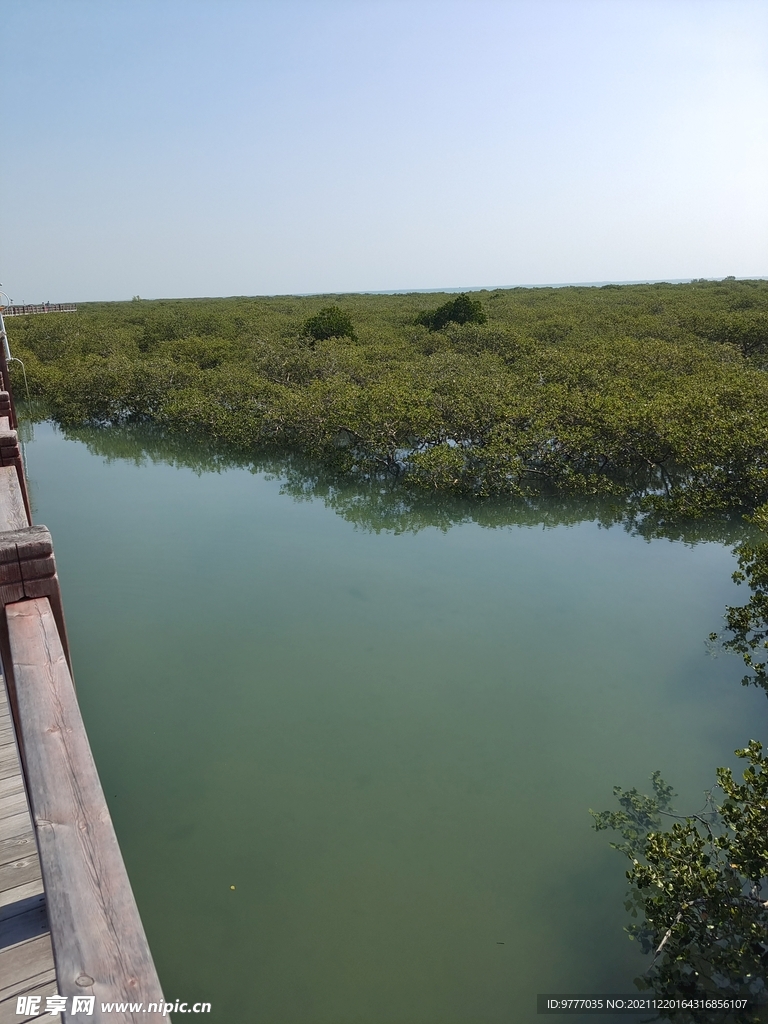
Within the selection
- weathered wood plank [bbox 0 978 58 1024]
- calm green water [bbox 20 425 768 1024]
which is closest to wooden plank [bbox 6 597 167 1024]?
weathered wood plank [bbox 0 978 58 1024]

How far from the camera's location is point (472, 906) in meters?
3.68

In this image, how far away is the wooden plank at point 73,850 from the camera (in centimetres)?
104

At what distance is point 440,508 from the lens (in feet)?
32.3

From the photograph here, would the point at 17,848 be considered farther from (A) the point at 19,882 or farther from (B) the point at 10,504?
(B) the point at 10,504

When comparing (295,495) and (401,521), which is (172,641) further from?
(295,495)

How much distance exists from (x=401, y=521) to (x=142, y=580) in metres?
3.64

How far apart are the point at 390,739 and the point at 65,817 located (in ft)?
12.8

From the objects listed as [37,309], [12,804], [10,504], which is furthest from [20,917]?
[37,309]

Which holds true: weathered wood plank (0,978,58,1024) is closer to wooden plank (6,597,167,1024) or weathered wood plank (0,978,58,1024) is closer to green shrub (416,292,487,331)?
wooden plank (6,597,167,1024)

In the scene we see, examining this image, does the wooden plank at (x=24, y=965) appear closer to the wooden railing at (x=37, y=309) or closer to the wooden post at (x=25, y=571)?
the wooden post at (x=25, y=571)

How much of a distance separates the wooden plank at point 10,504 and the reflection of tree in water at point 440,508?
247 inches

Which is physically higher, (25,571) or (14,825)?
(25,571)

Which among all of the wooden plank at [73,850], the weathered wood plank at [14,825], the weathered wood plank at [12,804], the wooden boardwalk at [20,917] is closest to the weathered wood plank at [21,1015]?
the wooden boardwalk at [20,917]

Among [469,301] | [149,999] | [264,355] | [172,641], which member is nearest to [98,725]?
[172,641]
